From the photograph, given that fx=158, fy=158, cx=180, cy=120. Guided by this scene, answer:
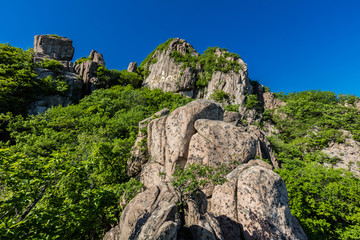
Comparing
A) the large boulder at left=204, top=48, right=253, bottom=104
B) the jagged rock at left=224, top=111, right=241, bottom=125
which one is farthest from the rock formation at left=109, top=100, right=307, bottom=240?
the large boulder at left=204, top=48, right=253, bottom=104

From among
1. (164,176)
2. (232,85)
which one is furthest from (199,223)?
(232,85)

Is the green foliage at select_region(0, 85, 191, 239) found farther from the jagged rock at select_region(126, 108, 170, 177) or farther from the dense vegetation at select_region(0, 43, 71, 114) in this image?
the dense vegetation at select_region(0, 43, 71, 114)

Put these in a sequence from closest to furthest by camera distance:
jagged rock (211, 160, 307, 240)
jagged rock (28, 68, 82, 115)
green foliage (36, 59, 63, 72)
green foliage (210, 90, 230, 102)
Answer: jagged rock (211, 160, 307, 240), jagged rock (28, 68, 82, 115), green foliage (36, 59, 63, 72), green foliage (210, 90, 230, 102)

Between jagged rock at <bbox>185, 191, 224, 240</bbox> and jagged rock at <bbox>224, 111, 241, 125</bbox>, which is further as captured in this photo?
jagged rock at <bbox>224, 111, 241, 125</bbox>

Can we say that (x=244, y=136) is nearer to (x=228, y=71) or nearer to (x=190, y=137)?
(x=190, y=137)

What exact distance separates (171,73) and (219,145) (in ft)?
133

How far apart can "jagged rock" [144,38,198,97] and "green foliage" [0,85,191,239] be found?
1642cm

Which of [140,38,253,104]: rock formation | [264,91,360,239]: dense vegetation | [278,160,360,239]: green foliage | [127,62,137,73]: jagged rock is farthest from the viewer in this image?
[127,62,137,73]: jagged rock

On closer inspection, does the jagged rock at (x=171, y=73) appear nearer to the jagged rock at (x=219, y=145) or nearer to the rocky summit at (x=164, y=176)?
the rocky summit at (x=164, y=176)

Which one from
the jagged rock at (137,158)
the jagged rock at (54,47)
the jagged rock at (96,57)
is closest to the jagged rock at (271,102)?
the jagged rock at (137,158)

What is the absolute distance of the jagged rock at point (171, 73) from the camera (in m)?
45.4

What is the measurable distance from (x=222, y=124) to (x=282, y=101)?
4689 cm

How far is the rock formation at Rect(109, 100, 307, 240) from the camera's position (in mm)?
6195

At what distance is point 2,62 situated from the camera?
28.1m
